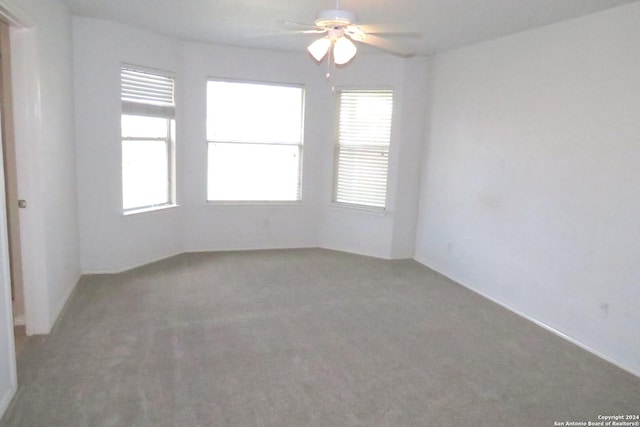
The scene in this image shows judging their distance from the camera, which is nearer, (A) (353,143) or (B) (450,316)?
(B) (450,316)

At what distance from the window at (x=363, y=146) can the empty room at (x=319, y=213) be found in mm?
30

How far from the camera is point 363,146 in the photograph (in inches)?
232

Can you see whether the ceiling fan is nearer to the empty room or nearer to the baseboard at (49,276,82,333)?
the empty room

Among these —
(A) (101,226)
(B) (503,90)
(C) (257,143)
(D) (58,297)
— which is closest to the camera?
(D) (58,297)

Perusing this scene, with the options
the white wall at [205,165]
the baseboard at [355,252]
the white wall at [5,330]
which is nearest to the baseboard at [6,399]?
the white wall at [5,330]

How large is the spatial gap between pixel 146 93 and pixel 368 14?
2636 mm

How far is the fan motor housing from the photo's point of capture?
2479 mm

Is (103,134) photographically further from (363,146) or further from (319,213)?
(363,146)

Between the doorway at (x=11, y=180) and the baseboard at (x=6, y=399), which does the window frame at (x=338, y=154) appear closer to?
the doorway at (x=11, y=180)

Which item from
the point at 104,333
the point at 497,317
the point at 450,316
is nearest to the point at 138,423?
the point at 104,333

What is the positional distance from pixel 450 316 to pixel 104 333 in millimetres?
2880

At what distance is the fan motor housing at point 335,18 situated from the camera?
2479 mm

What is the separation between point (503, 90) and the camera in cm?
435

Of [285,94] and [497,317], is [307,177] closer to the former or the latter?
[285,94]
